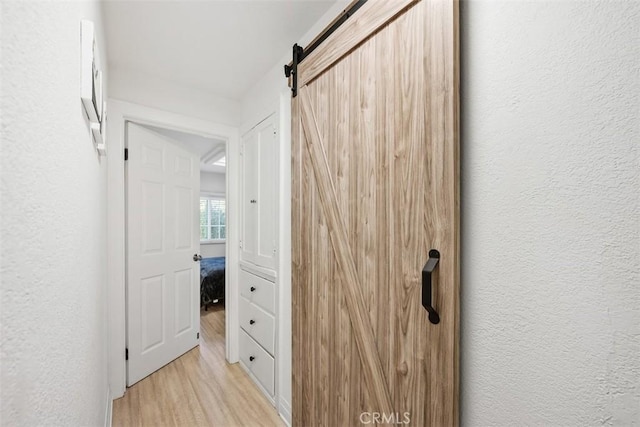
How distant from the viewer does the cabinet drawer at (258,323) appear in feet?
6.88

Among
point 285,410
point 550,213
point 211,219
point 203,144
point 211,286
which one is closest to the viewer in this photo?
point 550,213

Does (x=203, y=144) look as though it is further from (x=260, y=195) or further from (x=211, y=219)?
(x=211, y=219)

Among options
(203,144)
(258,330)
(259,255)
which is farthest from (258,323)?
(203,144)

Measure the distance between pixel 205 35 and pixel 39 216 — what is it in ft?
5.91

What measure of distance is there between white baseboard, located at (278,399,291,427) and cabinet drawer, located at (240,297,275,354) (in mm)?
330

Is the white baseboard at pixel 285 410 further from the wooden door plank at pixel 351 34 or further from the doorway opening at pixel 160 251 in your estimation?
the wooden door plank at pixel 351 34

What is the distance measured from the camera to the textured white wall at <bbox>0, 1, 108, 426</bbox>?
319 mm

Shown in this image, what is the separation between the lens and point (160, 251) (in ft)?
8.32

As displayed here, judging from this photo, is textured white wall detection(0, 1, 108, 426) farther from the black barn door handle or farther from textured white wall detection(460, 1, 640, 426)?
textured white wall detection(460, 1, 640, 426)

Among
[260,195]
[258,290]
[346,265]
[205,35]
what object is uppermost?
[205,35]

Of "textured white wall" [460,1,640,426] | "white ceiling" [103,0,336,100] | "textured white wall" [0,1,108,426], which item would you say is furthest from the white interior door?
"textured white wall" [460,1,640,426]

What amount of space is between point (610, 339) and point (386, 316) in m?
0.61

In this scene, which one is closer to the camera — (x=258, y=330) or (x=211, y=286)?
(x=258, y=330)

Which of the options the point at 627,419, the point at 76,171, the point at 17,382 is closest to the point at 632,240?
the point at 627,419
